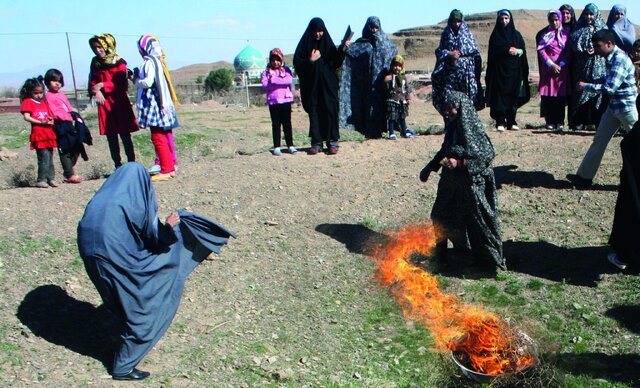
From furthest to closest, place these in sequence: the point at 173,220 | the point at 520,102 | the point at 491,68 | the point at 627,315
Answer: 1. the point at 520,102
2. the point at 491,68
3. the point at 627,315
4. the point at 173,220

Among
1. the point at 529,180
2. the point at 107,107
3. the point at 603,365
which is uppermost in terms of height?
the point at 107,107

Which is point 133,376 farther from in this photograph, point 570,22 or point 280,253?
point 570,22

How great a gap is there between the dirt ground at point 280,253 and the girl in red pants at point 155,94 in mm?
632

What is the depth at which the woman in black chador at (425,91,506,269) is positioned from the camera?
514 cm

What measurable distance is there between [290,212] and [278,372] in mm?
3134

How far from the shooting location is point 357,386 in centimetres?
418

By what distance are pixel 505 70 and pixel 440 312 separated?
5.88 meters

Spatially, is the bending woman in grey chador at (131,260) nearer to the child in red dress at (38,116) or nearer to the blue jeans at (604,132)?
the child in red dress at (38,116)

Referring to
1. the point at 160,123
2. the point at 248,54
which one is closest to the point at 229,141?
the point at 160,123

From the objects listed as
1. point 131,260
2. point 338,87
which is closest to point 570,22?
point 338,87

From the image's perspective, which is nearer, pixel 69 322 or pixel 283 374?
pixel 283 374

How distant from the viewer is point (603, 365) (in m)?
4.24

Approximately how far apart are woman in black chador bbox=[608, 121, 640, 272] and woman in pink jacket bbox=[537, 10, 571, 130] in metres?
4.92

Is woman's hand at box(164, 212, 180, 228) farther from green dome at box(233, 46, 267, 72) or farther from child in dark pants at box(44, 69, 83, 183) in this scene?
green dome at box(233, 46, 267, 72)
